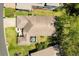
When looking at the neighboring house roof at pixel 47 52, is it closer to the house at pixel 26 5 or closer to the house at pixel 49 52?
the house at pixel 49 52

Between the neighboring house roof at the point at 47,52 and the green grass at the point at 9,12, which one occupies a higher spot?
the green grass at the point at 9,12

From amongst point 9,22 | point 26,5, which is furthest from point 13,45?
point 26,5

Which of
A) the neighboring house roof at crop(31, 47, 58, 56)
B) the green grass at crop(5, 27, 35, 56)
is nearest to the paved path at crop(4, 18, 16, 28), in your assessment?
the green grass at crop(5, 27, 35, 56)

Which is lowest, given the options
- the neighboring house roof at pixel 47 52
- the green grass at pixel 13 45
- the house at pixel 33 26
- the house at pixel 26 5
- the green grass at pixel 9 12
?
the neighboring house roof at pixel 47 52

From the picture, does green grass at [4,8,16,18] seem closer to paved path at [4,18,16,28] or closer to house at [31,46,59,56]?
paved path at [4,18,16,28]

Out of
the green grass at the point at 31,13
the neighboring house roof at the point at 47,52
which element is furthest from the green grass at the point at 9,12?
the neighboring house roof at the point at 47,52

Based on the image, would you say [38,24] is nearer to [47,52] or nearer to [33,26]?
[33,26]

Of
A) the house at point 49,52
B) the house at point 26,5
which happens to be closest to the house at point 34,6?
the house at point 26,5

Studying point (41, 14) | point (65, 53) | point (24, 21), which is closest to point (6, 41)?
point (24, 21)
